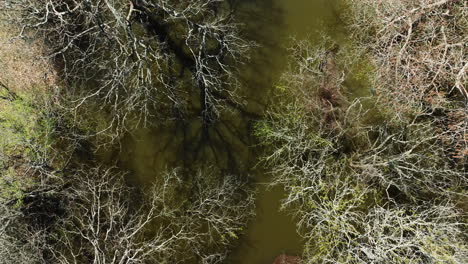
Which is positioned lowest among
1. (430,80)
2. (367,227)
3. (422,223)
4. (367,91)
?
(367,227)

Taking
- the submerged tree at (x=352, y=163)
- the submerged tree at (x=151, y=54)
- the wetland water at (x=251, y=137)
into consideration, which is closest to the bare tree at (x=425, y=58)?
the submerged tree at (x=352, y=163)

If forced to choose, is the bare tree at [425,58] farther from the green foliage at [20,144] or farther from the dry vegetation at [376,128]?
the green foliage at [20,144]

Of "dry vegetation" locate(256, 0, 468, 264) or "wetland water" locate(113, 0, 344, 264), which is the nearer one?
"dry vegetation" locate(256, 0, 468, 264)

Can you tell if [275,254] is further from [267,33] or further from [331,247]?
[267,33]

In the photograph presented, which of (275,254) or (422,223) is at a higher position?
(422,223)

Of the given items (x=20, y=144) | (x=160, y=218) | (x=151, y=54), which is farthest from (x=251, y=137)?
(x=20, y=144)

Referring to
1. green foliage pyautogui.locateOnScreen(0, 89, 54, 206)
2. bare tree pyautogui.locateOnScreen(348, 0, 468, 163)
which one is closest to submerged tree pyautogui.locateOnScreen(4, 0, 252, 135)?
green foliage pyautogui.locateOnScreen(0, 89, 54, 206)

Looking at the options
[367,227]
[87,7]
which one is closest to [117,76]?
[87,7]

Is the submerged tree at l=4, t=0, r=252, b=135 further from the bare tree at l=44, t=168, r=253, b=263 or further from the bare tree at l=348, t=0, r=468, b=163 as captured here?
the bare tree at l=348, t=0, r=468, b=163

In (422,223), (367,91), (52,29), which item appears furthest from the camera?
(367,91)
